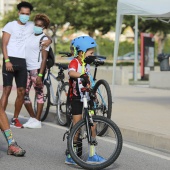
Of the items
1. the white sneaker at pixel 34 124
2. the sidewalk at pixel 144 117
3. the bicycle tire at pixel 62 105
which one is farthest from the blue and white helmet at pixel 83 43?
the bicycle tire at pixel 62 105

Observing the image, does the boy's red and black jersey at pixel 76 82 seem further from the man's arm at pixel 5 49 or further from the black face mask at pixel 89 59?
the man's arm at pixel 5 49

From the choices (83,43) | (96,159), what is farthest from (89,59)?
(96,159)

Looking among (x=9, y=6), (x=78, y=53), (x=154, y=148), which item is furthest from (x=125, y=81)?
(x=9, y=6)

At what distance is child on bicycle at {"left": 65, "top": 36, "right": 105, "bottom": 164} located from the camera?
8.11m

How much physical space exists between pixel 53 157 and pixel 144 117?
4.03 metres

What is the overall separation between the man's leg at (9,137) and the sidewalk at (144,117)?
2.15 meters

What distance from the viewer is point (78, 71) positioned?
8.21 meters

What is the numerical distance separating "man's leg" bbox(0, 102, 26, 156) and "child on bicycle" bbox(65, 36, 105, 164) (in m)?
0.70

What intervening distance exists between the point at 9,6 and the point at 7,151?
568 ft

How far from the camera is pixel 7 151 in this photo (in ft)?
28.9

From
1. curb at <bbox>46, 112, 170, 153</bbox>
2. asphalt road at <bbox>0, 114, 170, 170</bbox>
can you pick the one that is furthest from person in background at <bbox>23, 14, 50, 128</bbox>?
curb at <bbox>46, 112, 170, 153</bbox>

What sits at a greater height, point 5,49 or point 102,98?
point 5,49

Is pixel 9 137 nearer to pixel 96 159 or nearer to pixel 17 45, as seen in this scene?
pixel 96 159

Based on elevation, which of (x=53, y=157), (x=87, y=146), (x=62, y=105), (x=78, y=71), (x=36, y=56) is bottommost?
(x=53, y=157)
